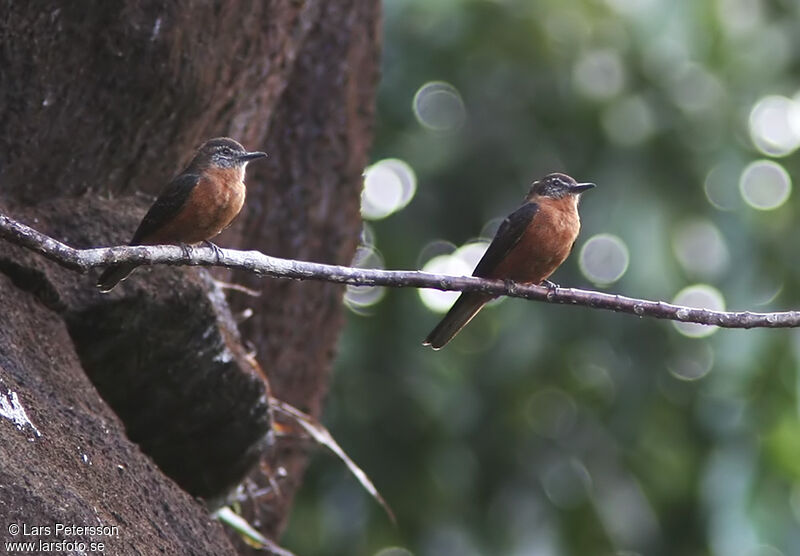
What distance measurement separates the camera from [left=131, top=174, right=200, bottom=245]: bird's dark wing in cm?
589

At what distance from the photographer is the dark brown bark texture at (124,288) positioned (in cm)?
489

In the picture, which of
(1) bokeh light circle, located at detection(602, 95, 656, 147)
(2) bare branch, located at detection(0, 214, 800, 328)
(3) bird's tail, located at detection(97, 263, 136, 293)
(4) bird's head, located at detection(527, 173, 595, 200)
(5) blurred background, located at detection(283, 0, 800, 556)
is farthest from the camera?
(1) bokeh light circle, located at detection(602, 95, 656, 147)

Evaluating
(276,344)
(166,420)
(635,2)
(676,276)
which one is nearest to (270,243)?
(276,344)

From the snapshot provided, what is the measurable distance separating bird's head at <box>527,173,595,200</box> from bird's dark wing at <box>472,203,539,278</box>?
24cm

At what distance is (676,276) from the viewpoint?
11125 millimetres

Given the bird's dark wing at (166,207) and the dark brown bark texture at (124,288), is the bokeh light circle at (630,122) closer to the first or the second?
the dark brown bark texture at (124,288)

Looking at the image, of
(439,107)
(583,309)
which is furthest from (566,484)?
(439,107)

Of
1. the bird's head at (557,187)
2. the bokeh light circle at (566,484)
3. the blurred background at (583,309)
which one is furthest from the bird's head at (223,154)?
the bokeh light circle at (566,484)

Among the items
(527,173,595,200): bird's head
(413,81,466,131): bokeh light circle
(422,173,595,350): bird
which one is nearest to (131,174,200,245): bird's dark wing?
(422,173,595,350): bird

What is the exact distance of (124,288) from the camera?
5.76 metres

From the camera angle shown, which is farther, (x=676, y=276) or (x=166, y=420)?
(x=676, y=276)

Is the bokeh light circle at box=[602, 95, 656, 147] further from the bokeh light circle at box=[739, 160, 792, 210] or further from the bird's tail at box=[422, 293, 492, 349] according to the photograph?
the bird's tail at box=[422, 293, 492, 349]

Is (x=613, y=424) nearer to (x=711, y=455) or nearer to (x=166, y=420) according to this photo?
(x=711, y=455)

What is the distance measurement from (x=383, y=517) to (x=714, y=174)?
4.63 metres
